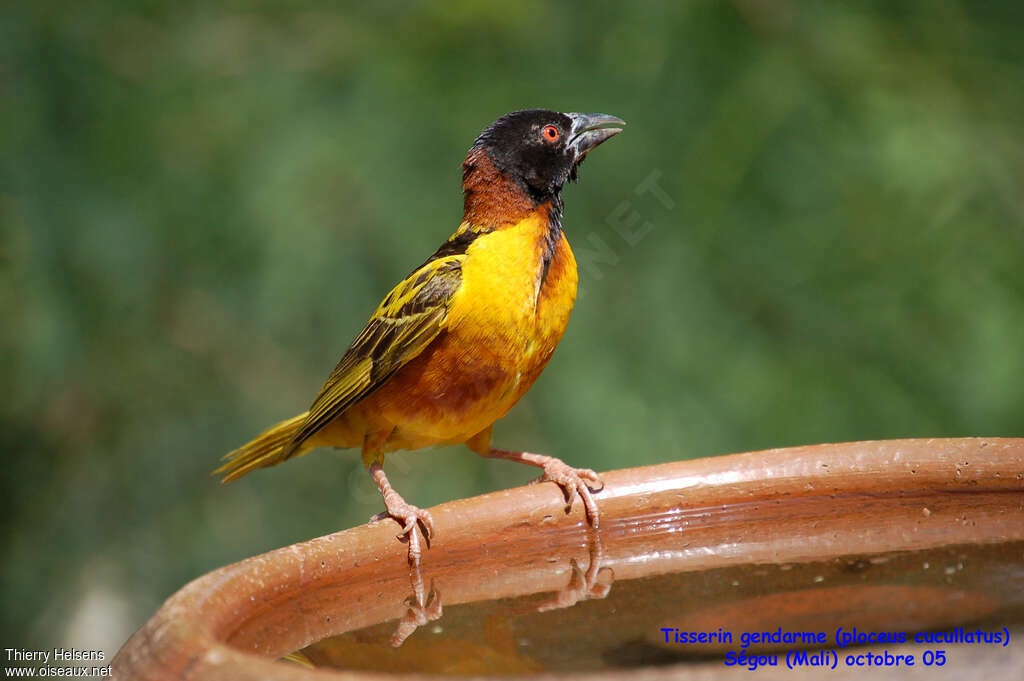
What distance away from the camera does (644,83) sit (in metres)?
5.21

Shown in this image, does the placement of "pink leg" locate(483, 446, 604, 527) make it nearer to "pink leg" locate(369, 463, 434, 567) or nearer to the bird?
the bird

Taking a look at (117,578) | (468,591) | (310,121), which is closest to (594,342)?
(310,121)

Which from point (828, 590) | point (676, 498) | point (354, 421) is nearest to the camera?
point (828, 590)

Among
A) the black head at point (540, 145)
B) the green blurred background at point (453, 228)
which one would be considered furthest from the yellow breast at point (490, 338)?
the green blurred background at point (453, 228)

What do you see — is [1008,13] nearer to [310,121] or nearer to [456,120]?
[456,120]

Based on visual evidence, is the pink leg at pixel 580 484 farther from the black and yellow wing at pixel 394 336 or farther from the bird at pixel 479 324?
the black and yellow wing at pixel 394 336

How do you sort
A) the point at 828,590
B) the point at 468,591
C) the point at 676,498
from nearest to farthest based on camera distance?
the point at 828,590 → the point at 468,591 → the point at 676,498

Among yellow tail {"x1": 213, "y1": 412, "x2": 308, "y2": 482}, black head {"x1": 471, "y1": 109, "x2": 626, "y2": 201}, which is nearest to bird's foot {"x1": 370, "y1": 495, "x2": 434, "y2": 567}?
yellow tail {"x1": 213, "y1": 412, "x2": 308, "y2": 482}

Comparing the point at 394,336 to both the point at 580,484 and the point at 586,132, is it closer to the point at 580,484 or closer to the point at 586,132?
the point at 580,484

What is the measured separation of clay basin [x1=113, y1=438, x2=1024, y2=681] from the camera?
6.30 ft

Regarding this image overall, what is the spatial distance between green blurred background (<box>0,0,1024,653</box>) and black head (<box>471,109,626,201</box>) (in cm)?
131

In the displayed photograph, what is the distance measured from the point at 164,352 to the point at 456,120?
164 centimetres

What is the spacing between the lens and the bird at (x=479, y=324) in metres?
3.23

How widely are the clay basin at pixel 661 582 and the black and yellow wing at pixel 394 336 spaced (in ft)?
2.22
